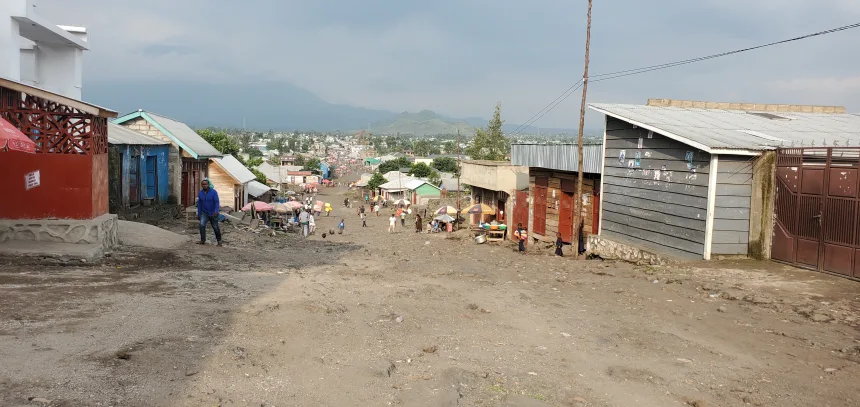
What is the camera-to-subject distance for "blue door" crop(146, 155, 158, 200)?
2281 centimetres

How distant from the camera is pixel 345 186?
10038 centimetres

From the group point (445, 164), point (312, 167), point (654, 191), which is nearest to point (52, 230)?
point (654, 191)

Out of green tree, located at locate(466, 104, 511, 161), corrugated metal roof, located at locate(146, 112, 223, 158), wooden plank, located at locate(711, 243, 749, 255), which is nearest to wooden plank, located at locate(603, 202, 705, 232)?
wooden plank, located at locate(711, 243, 749, 255)

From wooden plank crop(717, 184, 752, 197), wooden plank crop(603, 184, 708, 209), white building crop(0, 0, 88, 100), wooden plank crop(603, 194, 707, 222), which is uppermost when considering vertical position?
white building crop(0, 0, 88, 100)

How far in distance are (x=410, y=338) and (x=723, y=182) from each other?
28.9 feet

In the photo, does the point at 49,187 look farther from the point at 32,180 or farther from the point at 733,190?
the point at 733,190

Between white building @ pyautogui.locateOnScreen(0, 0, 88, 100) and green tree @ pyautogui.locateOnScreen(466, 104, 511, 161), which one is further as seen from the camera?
green tree @ pyautogui.locateOnScreen(466, 104, 511, 161)

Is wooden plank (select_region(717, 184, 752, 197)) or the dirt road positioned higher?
wooden plank (select_region(717, 184, 752, 197))

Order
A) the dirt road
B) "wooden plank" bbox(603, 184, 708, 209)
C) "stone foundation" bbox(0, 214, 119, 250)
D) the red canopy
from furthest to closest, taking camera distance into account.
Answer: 1. "wooden plank" bbox(603, 184, 708, 209)
2. "stone foundation" bbox(0, 214, 119, 250)
3. the red canopy
4. the dirt road

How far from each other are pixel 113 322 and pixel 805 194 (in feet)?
39.2

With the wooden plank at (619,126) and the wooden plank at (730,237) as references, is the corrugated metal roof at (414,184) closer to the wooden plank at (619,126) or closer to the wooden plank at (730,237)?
the wooden plank at (619,126)

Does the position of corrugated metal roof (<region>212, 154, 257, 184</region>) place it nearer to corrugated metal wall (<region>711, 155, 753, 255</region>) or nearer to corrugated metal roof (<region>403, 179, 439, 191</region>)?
corrugated metal wall (<region>711, 155, 753, 255</region>)

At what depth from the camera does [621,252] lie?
16672 mm

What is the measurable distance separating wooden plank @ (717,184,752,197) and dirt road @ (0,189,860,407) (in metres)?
1.60
